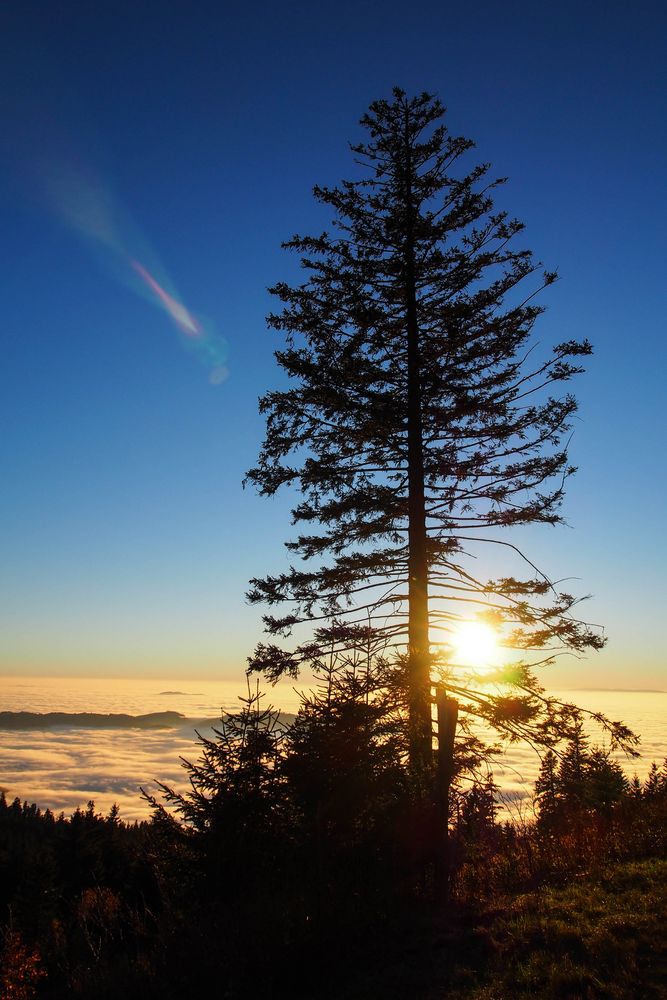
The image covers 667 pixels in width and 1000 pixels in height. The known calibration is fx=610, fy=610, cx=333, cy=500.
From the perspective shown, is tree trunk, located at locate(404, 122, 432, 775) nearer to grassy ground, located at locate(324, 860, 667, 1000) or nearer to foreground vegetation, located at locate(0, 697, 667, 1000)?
foreground vegetation, located at locate(0, 697, 667, 1000)

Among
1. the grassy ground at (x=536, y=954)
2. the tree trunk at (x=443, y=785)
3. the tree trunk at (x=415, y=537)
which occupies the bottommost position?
the grassy ground at (x=536, y=954)

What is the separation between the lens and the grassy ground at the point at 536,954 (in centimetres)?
525

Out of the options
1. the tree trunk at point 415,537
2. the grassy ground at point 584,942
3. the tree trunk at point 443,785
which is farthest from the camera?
the tree trunk at point 415,537

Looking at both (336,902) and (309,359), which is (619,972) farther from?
(309,359)

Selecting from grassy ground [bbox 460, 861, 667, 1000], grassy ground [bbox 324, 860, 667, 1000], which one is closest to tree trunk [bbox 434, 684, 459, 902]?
grassy ground [bbox 324, 860, 667, 1000]

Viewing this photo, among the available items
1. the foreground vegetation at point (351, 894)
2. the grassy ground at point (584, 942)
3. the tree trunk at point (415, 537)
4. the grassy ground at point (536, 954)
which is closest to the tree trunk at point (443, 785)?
the foreground vegetation at point (351, 894)

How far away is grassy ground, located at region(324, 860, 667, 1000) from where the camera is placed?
525 cm

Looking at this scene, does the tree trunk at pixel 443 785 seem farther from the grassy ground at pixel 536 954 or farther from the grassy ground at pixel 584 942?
the grassy ground at pixel 584 942

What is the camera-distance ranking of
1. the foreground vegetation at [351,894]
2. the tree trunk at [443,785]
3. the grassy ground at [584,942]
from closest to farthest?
1. the grassy ground at [584,942]
2. the foreground vegetation at [351,894]
3. the tree trunk at [443,785]

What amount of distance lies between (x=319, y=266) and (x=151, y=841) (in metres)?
12.0

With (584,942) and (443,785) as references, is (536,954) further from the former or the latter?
(443,785)

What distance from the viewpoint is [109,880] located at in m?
36.7

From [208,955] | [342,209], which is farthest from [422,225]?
[208,955]

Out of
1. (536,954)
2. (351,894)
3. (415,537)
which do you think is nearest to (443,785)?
(351,894)
